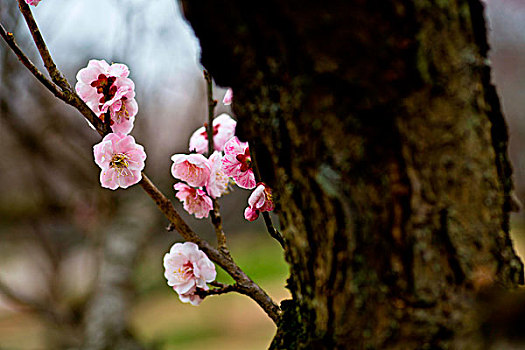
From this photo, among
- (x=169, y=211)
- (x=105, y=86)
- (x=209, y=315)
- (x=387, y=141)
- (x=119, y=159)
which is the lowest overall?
(x=387, y=141)

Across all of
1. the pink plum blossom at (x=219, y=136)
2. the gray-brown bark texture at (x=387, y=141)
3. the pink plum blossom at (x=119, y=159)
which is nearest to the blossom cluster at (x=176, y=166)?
the pink plum blossom at (x=119, y=159)

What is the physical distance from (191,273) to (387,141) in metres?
0.40

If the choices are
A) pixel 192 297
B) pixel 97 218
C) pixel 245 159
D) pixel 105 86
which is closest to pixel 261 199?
pixel 245 159

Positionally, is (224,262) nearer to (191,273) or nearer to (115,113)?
(191,273)

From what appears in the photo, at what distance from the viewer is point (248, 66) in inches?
15.5

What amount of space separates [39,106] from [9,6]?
30.8 inches

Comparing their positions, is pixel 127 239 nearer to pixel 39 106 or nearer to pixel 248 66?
pixel 39 106

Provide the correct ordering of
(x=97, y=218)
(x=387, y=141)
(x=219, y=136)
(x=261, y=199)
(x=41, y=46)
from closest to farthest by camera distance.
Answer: (x=387, y=141), (x=41, y=46), (x=261, y=199), (x=219, y=136), (x=97, y=218)

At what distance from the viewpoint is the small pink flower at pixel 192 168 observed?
708 millimetres

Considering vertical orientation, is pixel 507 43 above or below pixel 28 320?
above

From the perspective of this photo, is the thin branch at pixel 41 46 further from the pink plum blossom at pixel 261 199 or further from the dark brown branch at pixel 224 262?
the pink plum blossom at pixel 261 199

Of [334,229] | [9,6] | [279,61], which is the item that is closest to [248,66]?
[279,61]

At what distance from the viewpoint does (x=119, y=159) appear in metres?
0.67

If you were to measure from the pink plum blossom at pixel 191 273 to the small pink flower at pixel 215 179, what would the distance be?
91mm
